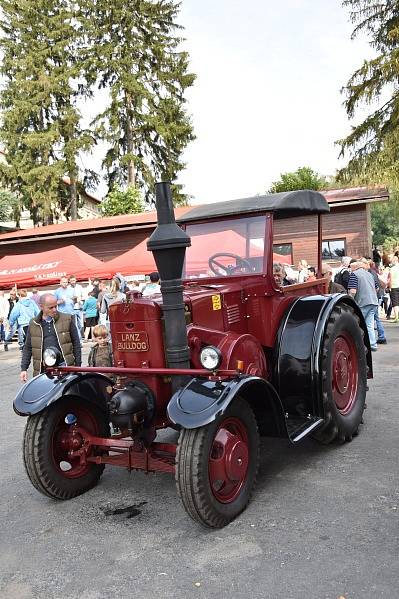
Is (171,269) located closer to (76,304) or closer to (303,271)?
(303,271)

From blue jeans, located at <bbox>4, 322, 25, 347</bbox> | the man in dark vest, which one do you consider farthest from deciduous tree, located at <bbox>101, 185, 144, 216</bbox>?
the man in dark vest

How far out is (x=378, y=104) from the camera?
17359 mm

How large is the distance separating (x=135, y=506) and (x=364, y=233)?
16.8m

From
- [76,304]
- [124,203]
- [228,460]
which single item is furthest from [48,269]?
[228,460]

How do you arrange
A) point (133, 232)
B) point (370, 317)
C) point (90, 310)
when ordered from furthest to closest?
point (133, 232) < point (90, 310) < point (370, 317)

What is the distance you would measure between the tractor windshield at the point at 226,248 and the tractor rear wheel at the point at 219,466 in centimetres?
135

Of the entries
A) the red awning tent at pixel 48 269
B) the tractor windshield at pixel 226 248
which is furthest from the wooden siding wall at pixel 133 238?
the tractor windshield at pixel 226 248

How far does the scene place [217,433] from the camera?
11.1 feet

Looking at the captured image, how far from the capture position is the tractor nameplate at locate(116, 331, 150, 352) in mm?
3869

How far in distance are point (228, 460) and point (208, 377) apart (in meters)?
0.53

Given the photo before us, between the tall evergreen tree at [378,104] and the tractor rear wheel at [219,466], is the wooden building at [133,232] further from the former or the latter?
the tractor rear wheel at [219,466]

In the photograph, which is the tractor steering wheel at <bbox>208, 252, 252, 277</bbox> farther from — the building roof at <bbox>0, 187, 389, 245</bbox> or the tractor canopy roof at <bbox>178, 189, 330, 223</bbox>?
→ the building roof at <bbox>0, 187, 389, 245</bbox>

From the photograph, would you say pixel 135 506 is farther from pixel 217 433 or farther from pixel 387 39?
pixel 387 39

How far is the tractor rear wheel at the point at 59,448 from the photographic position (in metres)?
3.79
